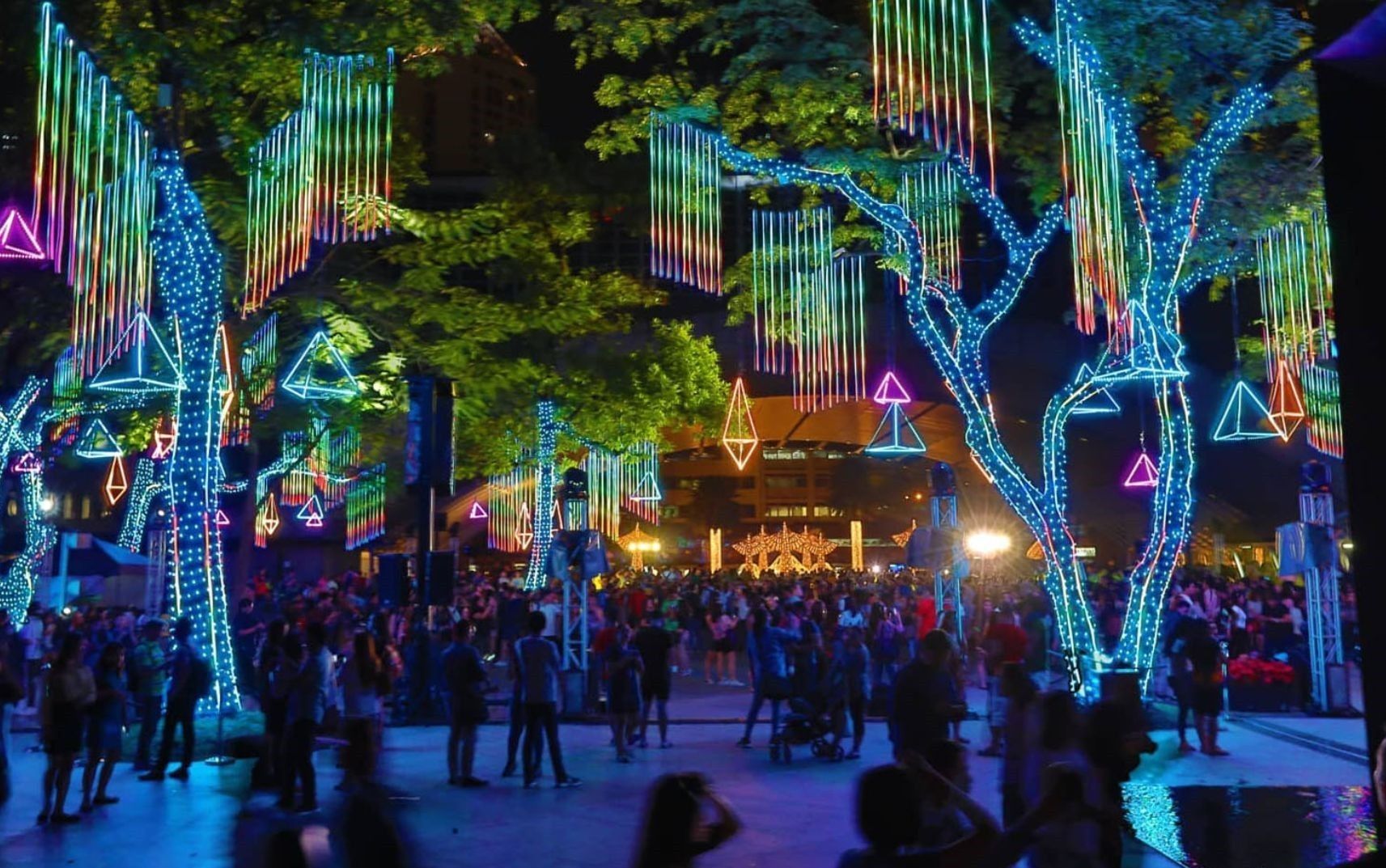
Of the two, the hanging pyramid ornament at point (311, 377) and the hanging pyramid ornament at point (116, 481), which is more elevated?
the hanging pyramid ornament at point (116, 481)

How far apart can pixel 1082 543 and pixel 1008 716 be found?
35465 millimetres

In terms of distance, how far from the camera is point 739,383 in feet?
86.9

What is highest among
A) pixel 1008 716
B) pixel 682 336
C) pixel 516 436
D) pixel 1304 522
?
pixel 682 336

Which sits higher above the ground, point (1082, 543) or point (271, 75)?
point (271, 75)

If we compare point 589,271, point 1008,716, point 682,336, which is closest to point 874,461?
point 682,336

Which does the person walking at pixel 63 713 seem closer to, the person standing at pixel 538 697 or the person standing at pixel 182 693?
the person standing at pixel 182 693

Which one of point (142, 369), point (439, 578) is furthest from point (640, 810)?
point (142, 369)

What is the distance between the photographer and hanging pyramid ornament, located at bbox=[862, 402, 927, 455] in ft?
62.5

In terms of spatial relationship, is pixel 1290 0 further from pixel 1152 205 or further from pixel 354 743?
pixel 354 743

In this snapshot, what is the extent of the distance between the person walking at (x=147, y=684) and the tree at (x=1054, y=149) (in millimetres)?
8615

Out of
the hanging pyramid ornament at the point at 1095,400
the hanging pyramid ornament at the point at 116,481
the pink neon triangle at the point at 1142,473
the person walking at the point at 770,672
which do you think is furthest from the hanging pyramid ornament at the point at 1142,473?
the hanging pyramid ornament at the point at 116,481

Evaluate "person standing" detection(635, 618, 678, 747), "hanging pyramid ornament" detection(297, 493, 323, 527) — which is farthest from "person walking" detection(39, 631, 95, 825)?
"hanging pyramid ornament" detection(297, 493, 323, 527)

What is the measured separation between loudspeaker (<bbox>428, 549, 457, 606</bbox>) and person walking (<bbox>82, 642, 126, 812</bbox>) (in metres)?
2.76

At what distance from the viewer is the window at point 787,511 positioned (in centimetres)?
7650
